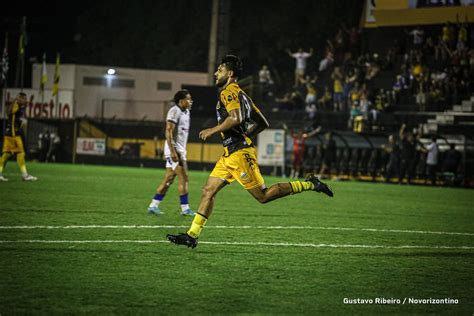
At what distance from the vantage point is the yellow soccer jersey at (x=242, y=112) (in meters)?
9.80

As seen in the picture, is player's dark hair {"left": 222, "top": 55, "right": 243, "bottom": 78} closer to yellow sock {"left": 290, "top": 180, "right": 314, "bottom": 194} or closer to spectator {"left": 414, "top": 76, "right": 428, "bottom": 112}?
yellow sock {"left": 290, "top": 180, "right": 314, "bottom": 194}

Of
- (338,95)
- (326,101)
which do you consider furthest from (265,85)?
(338,95)

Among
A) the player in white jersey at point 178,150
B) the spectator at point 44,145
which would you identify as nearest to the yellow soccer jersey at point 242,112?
the player in white jersey at point 178,150

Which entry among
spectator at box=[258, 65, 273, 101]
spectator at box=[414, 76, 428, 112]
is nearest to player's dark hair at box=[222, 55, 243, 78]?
spectator at box=[414, 76, 428, 112]

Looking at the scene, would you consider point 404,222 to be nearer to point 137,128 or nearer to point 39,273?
point 39,273

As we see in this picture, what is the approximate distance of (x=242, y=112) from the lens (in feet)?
32.1

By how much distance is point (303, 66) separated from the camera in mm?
40562

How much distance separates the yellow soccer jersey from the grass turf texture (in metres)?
1.34

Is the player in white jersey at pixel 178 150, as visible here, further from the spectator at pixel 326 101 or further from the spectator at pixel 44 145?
the spectator at pixel 44 145

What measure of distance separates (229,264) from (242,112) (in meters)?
1.96

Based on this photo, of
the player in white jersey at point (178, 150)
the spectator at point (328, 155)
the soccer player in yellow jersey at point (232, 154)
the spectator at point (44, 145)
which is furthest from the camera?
the spectator at point (44, 145)

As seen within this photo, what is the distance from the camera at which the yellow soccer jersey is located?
9.80 m

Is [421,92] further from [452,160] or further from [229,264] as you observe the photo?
[229,264]

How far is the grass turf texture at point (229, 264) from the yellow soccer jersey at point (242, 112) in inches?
52.7
